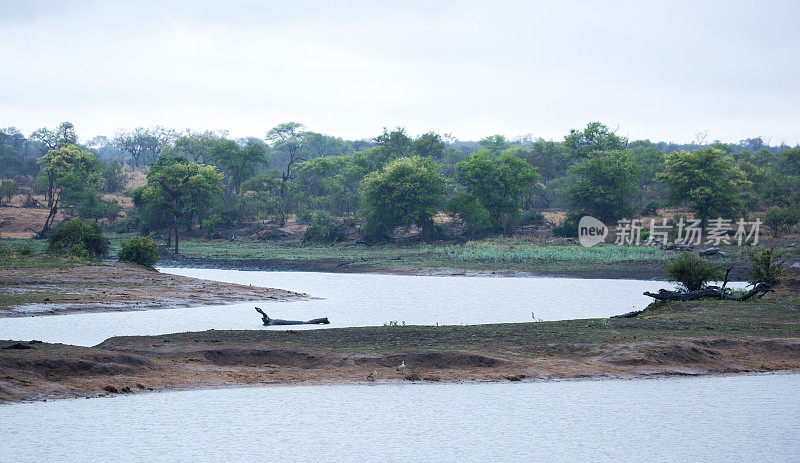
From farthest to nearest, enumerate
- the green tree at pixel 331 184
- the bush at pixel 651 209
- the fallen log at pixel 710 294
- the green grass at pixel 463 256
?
the green tree at pixel 331 184 → the bush at pixel 651 209 → the green grass at pixel 463 256 → the fallen log at pixel 710 294

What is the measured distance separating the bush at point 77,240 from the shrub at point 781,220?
1833 inches

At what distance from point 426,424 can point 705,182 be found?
5426 cm

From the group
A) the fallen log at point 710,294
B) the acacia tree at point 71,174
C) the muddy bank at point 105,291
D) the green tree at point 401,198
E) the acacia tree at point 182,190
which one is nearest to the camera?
the fallen log at point 710,294

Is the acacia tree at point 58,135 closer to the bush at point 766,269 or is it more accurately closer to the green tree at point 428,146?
the green tree at point 428,146

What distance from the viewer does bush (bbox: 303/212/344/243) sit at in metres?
63.3

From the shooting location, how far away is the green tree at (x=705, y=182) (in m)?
58.2

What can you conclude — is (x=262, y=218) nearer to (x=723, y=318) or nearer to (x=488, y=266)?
(x=488, y=266)

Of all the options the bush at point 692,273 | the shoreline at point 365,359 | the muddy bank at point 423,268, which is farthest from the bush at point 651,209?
the shoreline at point 365,359

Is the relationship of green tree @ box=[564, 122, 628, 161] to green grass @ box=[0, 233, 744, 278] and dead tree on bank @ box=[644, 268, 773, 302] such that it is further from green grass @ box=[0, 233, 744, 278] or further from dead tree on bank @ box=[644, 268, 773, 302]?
dead tree on bank @ box=[644, 268, 773, 302]

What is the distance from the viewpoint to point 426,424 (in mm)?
11375

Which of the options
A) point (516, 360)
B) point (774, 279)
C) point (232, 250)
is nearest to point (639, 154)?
point (232, 250)

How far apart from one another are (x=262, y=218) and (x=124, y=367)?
6041 centimetres

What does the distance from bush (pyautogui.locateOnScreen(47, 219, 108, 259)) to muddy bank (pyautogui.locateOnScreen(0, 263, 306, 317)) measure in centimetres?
394

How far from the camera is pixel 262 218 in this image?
73.2 meters
